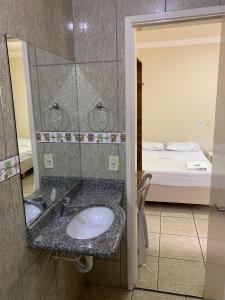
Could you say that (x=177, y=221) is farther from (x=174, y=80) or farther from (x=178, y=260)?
(x=174, y=80)

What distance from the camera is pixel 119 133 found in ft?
5.87

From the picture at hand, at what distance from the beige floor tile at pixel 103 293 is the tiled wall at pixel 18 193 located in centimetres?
58

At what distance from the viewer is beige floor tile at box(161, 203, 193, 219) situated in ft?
10.7

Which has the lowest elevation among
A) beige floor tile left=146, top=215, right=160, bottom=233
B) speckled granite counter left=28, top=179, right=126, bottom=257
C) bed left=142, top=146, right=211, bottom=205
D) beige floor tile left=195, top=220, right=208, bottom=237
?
beige floor tile left=146, top=215, right=160, bottom=233

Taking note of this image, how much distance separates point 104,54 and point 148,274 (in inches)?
Result: 79.0

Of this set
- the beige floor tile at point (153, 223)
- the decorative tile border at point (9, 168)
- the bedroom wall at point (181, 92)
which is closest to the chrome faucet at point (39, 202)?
the decorative tile border at point (9, 168)

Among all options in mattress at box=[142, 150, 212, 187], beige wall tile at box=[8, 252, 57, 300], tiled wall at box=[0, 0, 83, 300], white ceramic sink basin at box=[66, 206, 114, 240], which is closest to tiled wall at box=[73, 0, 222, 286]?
tiled wall at box=[0, 0, 83, 300]

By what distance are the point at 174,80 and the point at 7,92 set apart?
4.13 m

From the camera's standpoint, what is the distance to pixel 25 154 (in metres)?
1.26

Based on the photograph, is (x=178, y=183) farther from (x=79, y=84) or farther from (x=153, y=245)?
(x=79, y=84)

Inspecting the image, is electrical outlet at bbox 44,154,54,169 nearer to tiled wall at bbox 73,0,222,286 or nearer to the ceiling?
tiled wall at bbox 73,0,222,286

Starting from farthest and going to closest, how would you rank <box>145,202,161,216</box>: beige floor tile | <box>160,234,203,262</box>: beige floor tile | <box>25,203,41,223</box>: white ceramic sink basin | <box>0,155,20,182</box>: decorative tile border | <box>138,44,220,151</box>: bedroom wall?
<box>138,44,220,151</box>: bedroom wall → <box>145,202,161,216</box>: beige floor tile → <box>160,234,203,262</box>: beige floor tile → <box>25,203,41,223</box>: white ceramic sink basin → <box>0,155,20,182</box>: decorative tile border

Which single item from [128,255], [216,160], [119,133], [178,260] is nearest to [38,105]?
[119,133]

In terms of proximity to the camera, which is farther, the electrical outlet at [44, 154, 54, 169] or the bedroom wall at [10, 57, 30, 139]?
the electrical outlet at [44, 154, 54, 169]
